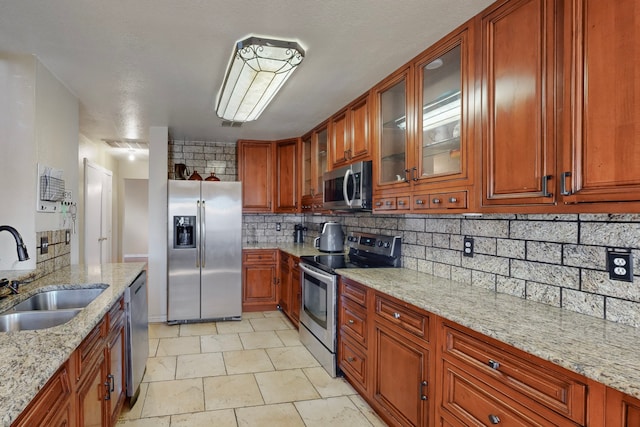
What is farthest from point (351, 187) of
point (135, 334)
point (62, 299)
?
point (62, 299)

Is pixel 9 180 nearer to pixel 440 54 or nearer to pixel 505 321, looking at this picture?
pixel 440 54

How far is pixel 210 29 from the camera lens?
6.81 feet

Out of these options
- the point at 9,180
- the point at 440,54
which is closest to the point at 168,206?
the point at 9,180

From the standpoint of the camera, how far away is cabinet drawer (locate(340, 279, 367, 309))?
2547mm

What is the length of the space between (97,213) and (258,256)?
2.99 m

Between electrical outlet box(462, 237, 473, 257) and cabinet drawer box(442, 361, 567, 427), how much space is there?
2.67 ft

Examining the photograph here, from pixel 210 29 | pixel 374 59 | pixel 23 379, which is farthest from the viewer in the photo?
pixel 374 59

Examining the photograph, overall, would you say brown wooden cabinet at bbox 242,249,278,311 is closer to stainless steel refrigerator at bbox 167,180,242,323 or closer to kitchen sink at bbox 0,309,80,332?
stainless steel refrigerator at bbox 167,180,242,323

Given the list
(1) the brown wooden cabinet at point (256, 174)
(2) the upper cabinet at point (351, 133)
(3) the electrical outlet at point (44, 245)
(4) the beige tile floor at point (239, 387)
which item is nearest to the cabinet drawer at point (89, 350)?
(4) the beige tile floor at point (239, 387)

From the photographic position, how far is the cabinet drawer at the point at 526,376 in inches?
45.0

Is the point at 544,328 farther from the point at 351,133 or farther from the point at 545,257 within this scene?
the point at 351,133

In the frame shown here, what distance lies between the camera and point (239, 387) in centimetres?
285

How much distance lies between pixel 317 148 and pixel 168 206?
71.5 inches

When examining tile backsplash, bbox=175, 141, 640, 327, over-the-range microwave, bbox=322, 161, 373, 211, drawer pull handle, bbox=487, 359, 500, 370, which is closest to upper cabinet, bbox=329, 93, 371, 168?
over-the-range microwave, bbox=322, 161, 373, 211
